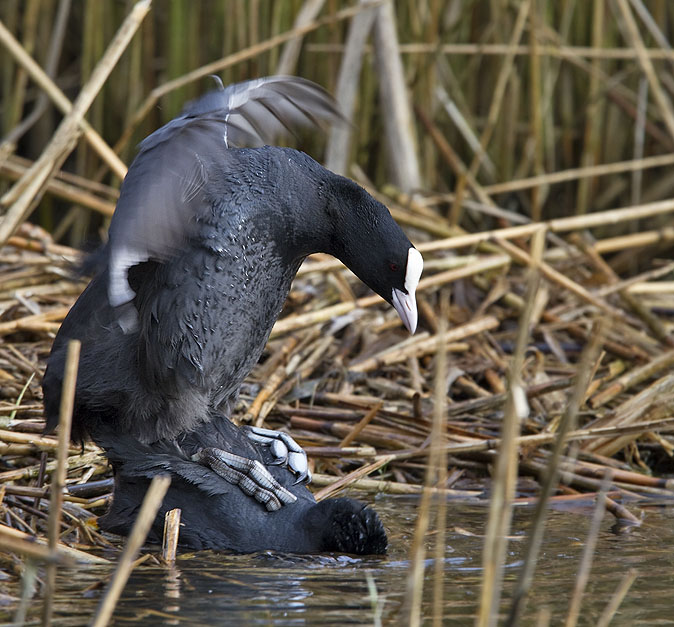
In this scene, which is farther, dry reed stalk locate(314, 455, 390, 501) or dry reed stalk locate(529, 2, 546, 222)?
dry reed stalk locate(529, 2, 546, 222)

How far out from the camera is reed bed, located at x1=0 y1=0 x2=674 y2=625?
3246mm

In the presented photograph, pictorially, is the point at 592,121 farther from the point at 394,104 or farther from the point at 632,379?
the point at 632,379

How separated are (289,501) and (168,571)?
17.7 inches

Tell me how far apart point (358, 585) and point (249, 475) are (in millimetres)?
616

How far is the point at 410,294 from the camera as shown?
2975mm

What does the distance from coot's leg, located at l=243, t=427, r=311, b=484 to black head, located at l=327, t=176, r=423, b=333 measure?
1.57 feet

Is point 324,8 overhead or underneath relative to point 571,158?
overhead

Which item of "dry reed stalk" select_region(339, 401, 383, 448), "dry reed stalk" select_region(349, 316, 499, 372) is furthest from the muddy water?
"dry reed stalk" select_region(349, 316, 499, 372)

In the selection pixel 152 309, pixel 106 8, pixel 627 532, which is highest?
pixel 106 8

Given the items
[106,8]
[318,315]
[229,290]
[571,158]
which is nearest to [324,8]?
[106,8]

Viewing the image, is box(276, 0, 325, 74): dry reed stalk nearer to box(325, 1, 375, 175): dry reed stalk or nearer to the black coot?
box(325, 1, 375, 175): dry reed stalk

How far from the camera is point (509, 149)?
5965mm

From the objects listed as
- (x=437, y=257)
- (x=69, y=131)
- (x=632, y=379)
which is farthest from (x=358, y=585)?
(x=437, y=257)

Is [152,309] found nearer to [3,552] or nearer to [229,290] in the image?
[229,290]
